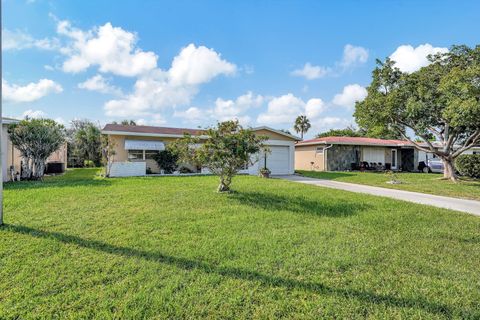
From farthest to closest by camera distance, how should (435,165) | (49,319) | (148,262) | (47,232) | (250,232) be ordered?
(435,165) → (250,232) → (47,232) → (148,262) → (49,319)

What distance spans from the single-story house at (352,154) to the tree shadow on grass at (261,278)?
2596cm

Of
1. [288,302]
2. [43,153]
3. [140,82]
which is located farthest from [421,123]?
[43,153]

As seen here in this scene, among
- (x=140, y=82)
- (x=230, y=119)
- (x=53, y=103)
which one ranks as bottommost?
(x=230, y=119)

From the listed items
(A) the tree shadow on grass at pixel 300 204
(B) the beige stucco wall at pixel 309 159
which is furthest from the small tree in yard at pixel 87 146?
(A) the tree shadow on grass at pixel 300 204

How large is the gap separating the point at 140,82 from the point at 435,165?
3348 cm

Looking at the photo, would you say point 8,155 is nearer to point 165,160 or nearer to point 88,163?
point 165,160

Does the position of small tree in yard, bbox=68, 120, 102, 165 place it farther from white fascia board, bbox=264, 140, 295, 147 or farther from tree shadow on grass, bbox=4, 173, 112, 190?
white fascia board, bbox=264, 140, 295, 147

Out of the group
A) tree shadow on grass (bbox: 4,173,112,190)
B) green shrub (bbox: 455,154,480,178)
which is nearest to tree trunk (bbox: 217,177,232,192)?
tree shadow on grass (bbox: 4,173,112,190)

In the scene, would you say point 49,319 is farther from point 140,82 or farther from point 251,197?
point 140,82

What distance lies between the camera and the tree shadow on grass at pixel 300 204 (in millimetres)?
9008

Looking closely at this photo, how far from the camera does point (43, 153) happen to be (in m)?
16.2

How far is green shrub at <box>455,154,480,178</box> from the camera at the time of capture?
2136cm

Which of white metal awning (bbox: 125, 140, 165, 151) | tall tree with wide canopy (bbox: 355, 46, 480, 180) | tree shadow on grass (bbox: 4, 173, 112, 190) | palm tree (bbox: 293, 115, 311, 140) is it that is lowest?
tree shadow on grass (bbox: 4, 173, 112, 190)

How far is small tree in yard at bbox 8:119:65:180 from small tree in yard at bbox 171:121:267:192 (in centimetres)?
1045
